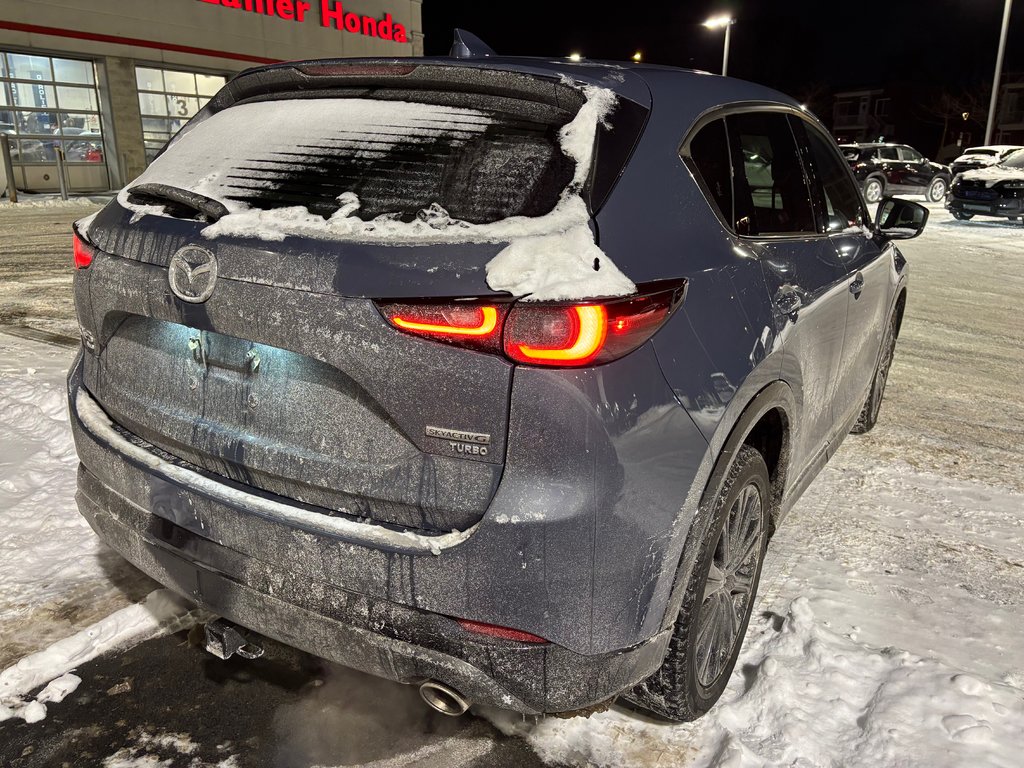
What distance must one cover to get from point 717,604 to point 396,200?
1.43 meters

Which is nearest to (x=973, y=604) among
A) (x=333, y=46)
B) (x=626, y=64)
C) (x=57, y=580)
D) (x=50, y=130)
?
(x=626, y=64)

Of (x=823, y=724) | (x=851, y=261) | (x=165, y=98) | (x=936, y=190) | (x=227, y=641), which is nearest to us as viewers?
(x=227, y=641)

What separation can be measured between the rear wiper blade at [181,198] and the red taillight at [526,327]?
1.96 ft

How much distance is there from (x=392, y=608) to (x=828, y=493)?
2.86m

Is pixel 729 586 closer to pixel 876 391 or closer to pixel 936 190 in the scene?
pixel 876 391

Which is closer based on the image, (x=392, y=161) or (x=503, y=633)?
(x=503, y=633)

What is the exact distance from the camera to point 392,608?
6.18 feet

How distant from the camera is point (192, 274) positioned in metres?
2.01

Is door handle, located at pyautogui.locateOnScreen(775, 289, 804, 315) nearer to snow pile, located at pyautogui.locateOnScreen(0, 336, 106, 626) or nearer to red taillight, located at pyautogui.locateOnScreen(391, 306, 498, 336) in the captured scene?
red taillight, located at pyautogui.locateOnScreen(391, 306, 498, 336)

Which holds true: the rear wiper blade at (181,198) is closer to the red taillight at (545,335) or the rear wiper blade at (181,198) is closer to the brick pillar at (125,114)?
the red taillight at (545,335)

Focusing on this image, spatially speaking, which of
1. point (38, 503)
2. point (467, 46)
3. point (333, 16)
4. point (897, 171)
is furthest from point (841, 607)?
point (333, 16)

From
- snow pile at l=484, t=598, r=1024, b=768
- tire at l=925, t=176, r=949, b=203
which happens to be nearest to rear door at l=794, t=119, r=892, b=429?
snow pile at l=484, t=598, r=1024, b=768

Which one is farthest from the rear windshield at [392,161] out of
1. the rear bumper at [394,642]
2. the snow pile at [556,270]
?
the rear bumper at [394,642]

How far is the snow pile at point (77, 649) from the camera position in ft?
8.16
